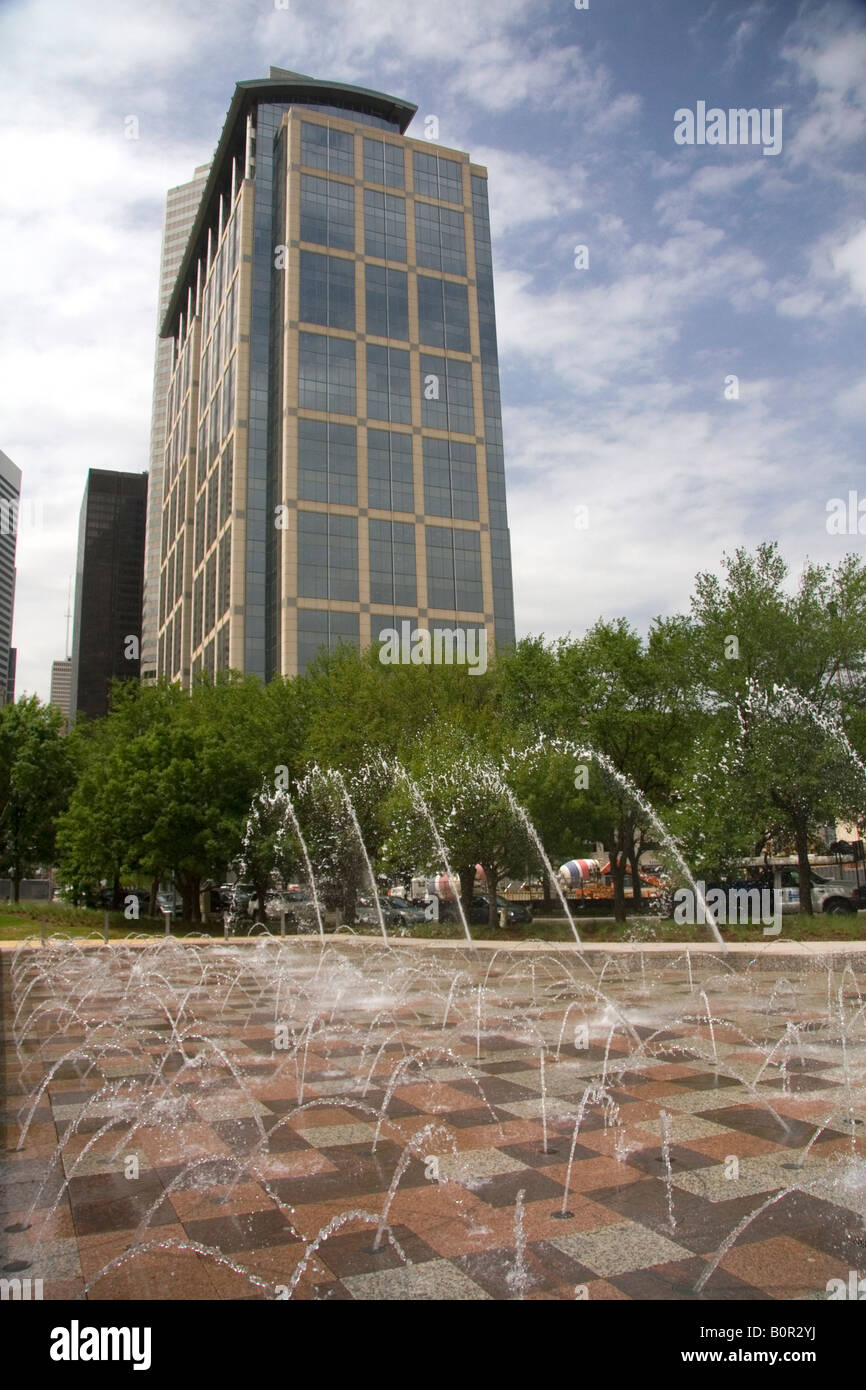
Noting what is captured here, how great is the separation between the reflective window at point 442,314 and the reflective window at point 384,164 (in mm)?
9865

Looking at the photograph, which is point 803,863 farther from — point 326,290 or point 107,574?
point 107,574

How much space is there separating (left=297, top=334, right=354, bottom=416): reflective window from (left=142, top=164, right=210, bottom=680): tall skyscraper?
2365 inches

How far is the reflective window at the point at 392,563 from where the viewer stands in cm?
7725

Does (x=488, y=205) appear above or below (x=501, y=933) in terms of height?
above

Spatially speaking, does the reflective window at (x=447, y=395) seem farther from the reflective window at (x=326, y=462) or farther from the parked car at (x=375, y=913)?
the parked car at (x=375, y=913)

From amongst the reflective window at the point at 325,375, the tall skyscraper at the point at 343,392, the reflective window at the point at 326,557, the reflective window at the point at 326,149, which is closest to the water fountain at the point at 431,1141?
the tall skyscraper at the point at 343,392

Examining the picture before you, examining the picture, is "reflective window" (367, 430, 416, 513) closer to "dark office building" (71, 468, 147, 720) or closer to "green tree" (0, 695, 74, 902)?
"green tree" (0, 695, 74, 902)

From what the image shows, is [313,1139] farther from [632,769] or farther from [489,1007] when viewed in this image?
[632,769]

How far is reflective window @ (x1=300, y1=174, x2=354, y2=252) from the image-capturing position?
83.9 m

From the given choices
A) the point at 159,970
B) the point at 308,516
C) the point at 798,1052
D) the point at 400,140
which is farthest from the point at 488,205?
the point at 798,1052

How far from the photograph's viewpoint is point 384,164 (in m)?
88.8

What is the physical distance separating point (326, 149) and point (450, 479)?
33.0m
